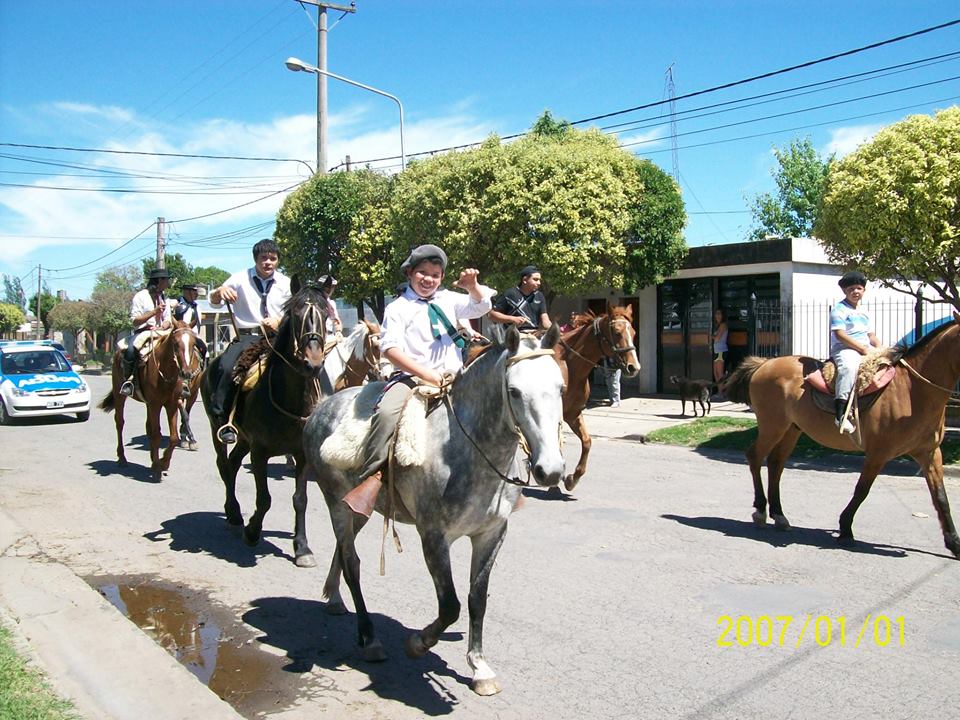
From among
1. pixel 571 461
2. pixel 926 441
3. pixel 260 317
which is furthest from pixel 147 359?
pixel 926 441

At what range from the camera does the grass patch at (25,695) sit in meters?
3.80

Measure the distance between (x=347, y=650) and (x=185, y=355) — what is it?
7.22 meters

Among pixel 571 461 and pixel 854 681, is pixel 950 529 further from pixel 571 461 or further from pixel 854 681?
pixel 571 461

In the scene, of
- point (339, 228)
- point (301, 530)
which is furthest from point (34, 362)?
point (301, 530)

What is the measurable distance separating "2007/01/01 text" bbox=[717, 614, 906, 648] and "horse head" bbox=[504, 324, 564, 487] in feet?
7.38

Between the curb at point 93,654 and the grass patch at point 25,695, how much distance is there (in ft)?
0.28

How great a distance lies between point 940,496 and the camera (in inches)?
282

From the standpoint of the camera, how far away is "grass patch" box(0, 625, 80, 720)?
12.5ft

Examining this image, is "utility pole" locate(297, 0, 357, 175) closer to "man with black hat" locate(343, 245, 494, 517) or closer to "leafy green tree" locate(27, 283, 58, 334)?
"man with black hat" locate(343, 245, 494, 517)

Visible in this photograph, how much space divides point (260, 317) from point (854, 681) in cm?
608

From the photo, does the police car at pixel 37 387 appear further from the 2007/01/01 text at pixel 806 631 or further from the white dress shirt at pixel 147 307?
the 2007/01/01 text at pixel 806 631

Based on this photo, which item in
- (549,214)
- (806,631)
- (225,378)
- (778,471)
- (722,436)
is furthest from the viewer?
(549,214)

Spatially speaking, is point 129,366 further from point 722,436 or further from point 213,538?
point 722,436

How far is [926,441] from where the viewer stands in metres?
7.51
